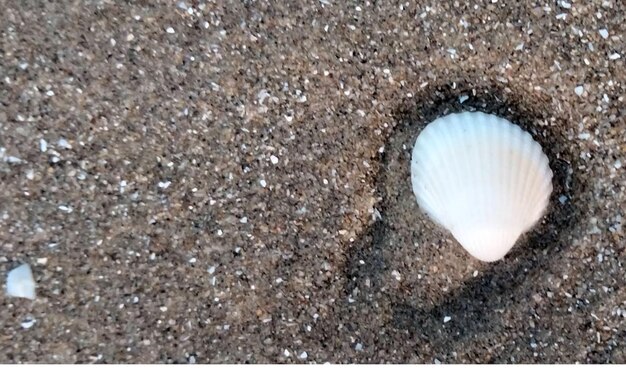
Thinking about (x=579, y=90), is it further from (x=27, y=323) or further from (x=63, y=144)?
(x=27, y=323)

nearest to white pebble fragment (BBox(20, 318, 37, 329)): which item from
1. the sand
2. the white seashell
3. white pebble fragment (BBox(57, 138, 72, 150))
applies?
the sand

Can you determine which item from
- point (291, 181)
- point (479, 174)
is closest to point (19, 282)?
point (291, 181)

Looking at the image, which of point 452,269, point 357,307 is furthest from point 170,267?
point 452,269

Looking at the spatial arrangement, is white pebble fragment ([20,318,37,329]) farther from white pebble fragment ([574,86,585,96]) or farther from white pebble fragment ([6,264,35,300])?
white pebble fragment ([574,86,585,96])

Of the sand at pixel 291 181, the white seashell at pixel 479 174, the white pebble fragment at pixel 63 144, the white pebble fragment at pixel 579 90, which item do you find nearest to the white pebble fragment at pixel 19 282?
the sand at pixel 291 181

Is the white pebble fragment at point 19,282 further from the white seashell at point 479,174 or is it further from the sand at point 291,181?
the white seashell at point 479,174

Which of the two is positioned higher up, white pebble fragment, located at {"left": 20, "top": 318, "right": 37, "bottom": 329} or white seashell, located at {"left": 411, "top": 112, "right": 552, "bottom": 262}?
white pebble fragment, located at {"left": 20, "top": 318, "right": 37, "bottom": 329}

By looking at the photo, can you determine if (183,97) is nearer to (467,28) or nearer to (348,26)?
(348,26)
